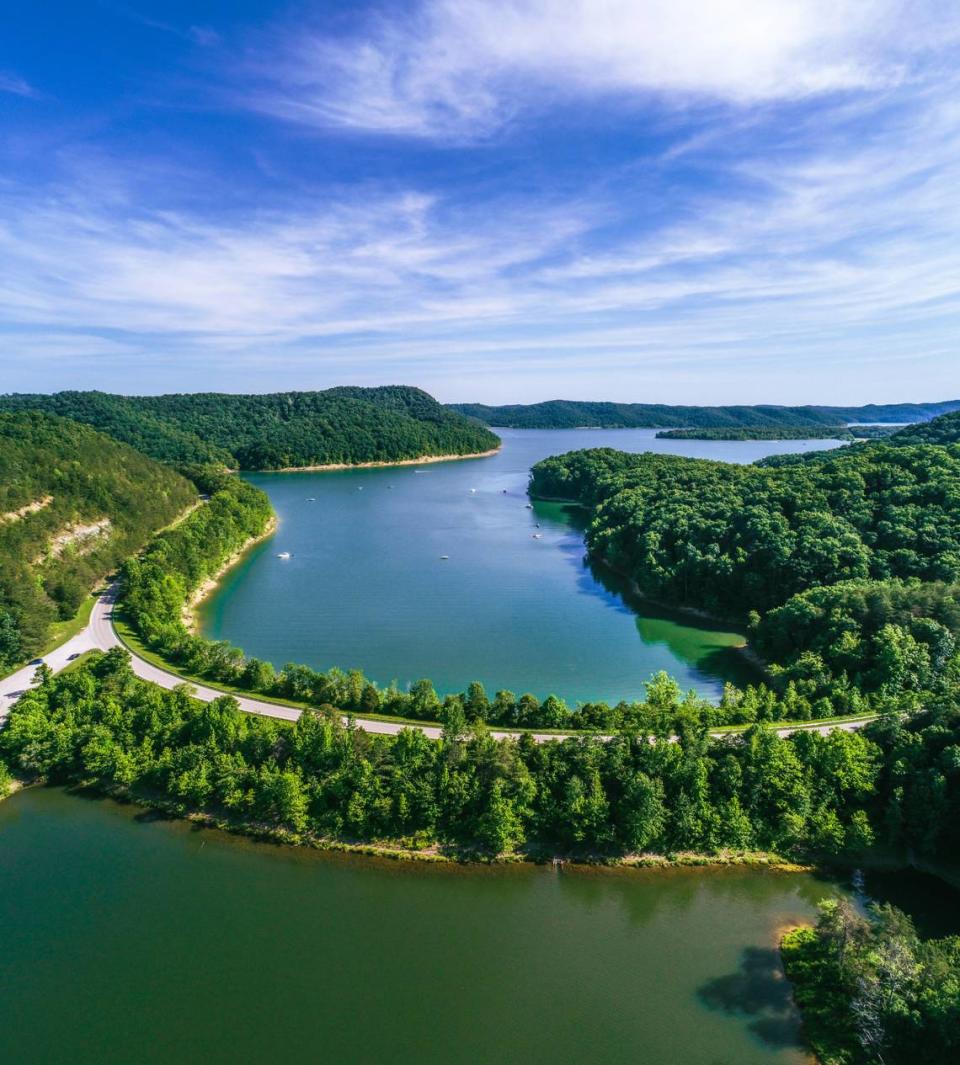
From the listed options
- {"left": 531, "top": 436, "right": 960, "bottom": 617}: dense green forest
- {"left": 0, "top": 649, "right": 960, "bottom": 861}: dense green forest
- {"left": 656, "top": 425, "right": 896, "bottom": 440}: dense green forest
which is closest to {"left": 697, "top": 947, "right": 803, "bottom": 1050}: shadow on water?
{"left": 0, "top": 649, "right": 960, "bottom": 861}: dense green forest

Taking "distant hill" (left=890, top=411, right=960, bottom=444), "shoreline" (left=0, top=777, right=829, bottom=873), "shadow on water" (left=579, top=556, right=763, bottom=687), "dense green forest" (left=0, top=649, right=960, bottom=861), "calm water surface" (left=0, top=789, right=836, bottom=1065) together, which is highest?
"distant hill" (left=890, top=411, right=960, bottom=444)

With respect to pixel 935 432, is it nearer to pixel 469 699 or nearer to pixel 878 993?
pixel 469 699

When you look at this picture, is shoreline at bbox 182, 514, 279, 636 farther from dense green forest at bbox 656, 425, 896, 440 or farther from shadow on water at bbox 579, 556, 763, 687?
dense green forest at bbox 656, 425, 896, 440

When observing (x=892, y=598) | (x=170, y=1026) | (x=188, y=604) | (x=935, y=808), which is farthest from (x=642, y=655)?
(x=188, y=604)

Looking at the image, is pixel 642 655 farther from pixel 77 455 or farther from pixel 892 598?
pixel 77 455

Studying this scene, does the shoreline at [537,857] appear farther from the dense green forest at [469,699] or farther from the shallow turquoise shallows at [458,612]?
the shallow turquoise shallows at [458,612]

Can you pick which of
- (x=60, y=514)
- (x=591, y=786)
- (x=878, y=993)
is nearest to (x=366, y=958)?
(x=591, y=786)

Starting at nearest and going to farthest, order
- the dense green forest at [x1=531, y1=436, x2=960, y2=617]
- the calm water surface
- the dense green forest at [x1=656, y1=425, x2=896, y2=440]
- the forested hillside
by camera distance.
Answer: the calm water surface
the forested hillside
the dense green forest at [x1=531, y1=436, x2=960, y2=617]
the dense green forest at [x1=656, y1=425, x2=896, y2=440]
